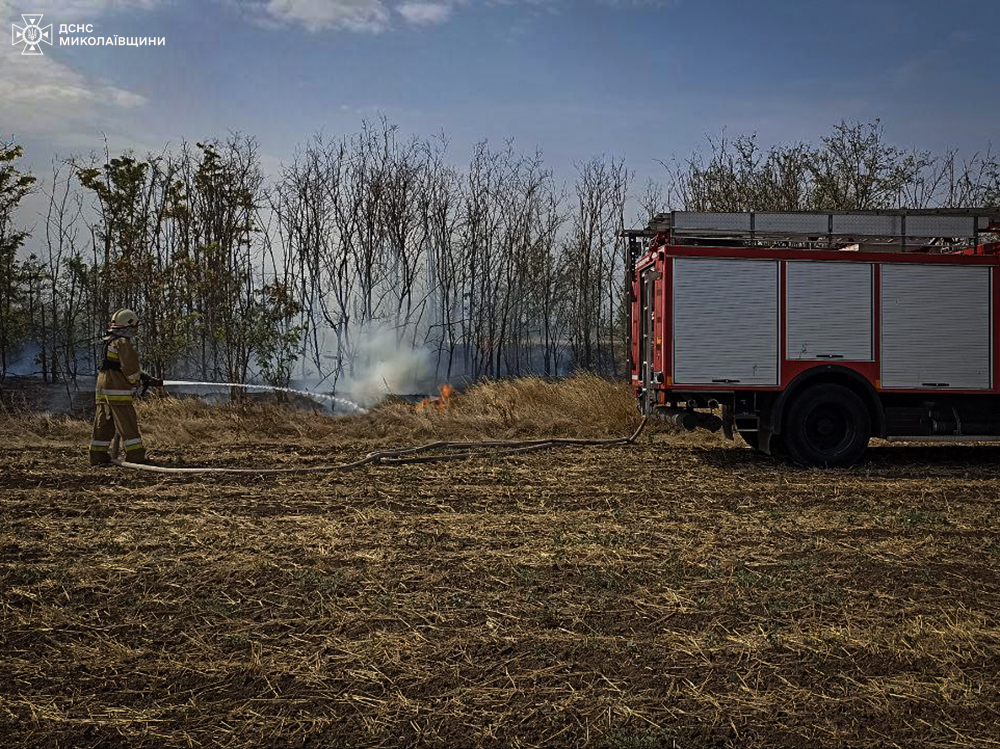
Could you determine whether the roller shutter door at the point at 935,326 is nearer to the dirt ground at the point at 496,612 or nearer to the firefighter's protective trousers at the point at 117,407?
the dirt ground at the point at 496,612

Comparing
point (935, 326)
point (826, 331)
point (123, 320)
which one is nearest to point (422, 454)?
point (123, 320)

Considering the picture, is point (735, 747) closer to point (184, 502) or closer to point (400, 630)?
point (400, 630)

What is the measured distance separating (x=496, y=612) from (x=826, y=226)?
24.1 ft

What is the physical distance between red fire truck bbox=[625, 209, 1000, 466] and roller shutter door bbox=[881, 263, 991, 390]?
0.04ft

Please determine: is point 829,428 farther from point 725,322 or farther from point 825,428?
point 725,322

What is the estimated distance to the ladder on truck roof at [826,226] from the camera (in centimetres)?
1014

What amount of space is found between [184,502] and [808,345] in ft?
22.8

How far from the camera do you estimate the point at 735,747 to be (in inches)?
127

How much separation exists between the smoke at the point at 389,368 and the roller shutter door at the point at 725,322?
9.57 m

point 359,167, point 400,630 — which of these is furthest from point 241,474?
point 359,167

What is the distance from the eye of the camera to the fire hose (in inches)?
368

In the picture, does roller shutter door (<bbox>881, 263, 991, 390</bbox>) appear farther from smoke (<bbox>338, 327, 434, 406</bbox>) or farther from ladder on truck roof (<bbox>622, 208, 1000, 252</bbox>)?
smoke (<bbox>338, 327, 434, 406</bbox>)

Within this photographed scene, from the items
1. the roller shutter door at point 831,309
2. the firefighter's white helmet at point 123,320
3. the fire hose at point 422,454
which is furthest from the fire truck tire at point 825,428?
the firefighter's white helmet at point 123,320

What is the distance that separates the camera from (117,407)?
9930mm
